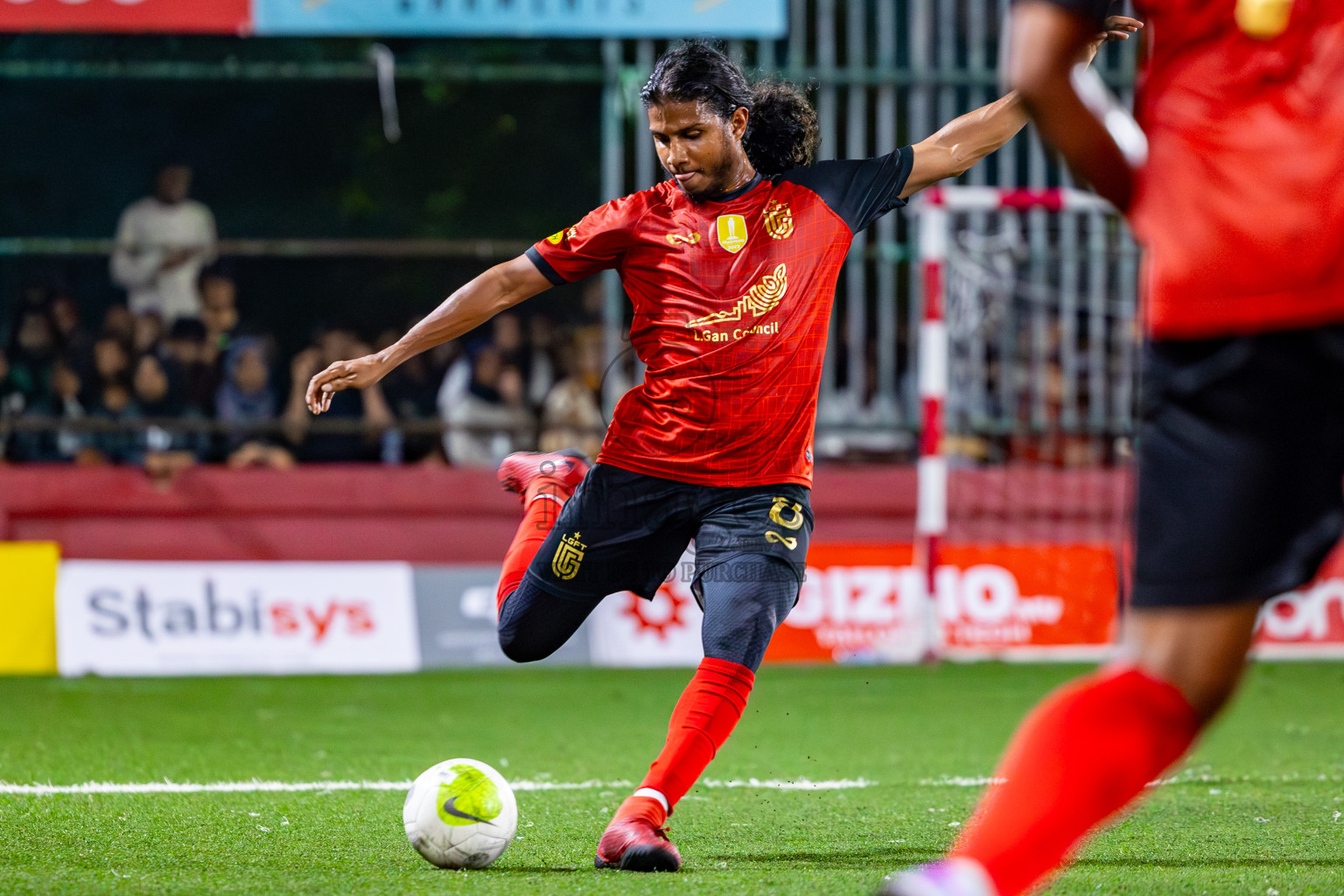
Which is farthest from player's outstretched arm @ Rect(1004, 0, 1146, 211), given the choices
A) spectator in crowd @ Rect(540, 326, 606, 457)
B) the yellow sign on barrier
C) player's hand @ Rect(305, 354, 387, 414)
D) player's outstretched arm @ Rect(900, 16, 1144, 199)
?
the yellow sign on barrier

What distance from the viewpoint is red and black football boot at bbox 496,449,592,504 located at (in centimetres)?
488

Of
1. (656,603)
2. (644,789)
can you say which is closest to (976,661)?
(656,603)

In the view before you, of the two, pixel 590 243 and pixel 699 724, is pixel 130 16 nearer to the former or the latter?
pixel 590 243

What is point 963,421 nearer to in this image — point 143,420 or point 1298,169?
point 143,420

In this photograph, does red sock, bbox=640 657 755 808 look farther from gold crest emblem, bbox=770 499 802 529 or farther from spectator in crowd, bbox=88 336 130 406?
spectator in crowd, bbox=88 336 130 406

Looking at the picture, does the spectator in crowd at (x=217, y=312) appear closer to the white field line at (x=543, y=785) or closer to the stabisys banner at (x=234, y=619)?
the stabisys banner at (x=234, y=619)

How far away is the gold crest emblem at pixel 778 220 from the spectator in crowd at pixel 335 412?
262 inches

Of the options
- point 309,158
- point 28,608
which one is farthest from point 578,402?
point 309,158

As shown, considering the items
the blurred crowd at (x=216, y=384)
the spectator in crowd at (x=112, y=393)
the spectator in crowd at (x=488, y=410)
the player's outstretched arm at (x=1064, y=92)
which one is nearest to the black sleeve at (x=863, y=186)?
the player's outstretched arm at (x=1064, y=92)

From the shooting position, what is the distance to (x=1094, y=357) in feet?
36.2

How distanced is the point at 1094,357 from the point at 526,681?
14.5 ft

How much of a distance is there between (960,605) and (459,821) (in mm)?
6900

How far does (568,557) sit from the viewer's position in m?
4.37

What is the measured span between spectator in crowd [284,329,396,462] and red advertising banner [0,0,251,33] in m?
2.15
